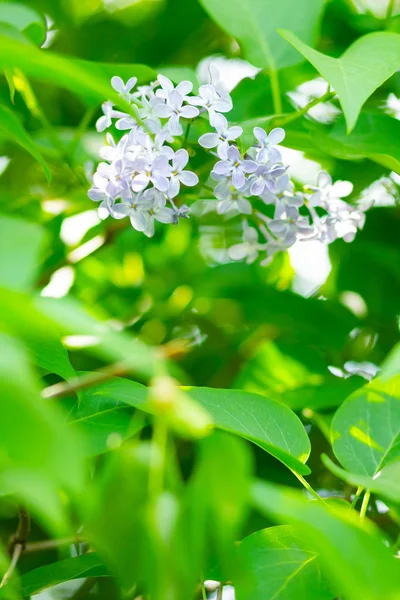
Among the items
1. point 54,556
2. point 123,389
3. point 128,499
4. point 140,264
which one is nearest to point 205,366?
point 140,264

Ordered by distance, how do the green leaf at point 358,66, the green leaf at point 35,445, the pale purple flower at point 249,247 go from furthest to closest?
the pale purple flower at point 249,247 → the green leaf at point 358,66 → the green leaf at point 35,445

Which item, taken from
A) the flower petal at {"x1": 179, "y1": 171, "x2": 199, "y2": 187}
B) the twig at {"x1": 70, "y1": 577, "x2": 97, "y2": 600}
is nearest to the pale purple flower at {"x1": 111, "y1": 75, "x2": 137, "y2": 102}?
the flower petal at {"x1": 179, "y1": 171, "x2": 199, "y2": 187}

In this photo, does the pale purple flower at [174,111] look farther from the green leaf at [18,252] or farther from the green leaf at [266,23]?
the green leaf at [18,252]

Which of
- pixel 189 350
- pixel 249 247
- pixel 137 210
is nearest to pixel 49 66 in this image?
pixel 137 210

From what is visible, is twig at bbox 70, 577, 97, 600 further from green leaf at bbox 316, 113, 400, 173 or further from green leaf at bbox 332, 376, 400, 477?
green leaf at bbox 316, 113, 400, 173

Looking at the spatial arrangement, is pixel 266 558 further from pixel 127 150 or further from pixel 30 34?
pixel 30 34

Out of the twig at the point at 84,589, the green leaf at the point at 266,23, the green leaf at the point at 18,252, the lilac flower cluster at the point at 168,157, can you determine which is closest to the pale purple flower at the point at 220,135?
the lilac flower cluster at the point at 168,157
